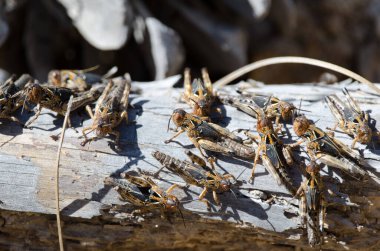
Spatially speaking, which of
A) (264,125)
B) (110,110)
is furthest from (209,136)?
(110,110)

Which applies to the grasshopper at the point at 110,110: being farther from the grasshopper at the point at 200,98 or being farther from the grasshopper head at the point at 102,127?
the grasshopper at the point at 200,98

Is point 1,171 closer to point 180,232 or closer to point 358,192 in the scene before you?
point 180,232

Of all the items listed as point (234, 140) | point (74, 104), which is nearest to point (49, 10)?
point (74, 104)

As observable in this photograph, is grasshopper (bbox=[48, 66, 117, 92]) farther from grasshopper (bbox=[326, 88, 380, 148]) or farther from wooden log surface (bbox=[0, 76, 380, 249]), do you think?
grasshopper (bbox=[326, 88, 380, 148])


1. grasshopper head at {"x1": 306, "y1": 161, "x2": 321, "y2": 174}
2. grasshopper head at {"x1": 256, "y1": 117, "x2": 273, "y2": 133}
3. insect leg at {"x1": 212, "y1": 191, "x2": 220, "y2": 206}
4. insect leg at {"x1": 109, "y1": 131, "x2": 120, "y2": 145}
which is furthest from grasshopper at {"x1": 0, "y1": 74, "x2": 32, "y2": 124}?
grasshopper head at {"x1": 306, "y1": 161, "x2": 321, "y2": 174}

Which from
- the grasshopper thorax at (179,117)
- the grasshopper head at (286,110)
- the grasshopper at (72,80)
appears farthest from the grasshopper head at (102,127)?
the grasshopper head at (286,110)
